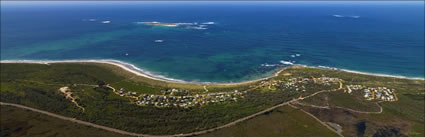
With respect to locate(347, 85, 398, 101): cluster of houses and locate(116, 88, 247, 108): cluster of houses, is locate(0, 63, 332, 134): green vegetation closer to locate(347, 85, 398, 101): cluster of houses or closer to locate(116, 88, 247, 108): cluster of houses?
locate(116, 88, 247, 108): cluster of houses

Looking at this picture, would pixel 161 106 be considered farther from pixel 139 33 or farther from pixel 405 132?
pixel 139 33

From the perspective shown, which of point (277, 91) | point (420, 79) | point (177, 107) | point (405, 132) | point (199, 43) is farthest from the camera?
point (199, 43)

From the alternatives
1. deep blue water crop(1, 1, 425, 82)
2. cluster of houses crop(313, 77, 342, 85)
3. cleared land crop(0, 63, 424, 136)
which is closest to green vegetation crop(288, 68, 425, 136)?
cleared land crop(0, 63, 424, 136)

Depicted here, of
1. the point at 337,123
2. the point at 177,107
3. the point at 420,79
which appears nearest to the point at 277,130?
the point at 337,123

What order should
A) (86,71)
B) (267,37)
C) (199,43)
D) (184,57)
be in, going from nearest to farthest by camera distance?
(86,71), (184,57), (199,43), (267,37)

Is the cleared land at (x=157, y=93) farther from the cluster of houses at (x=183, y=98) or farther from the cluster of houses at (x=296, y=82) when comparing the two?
the cluster of houses at (x=183, y=98)

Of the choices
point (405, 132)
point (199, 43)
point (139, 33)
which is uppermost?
point (139, 33)

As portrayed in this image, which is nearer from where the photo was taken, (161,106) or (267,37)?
(161,106)
